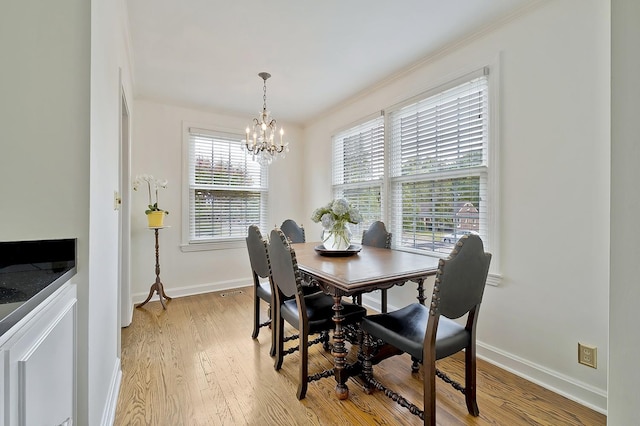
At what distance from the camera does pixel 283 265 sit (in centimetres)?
189

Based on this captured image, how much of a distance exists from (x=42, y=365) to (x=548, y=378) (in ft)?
8.54

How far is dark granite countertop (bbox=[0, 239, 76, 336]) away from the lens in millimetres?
718

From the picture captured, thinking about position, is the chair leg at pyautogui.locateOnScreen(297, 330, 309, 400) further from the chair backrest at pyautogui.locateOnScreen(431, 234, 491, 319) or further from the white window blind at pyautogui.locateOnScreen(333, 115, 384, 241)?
the white window blind at pyautogui.locateOnScreen(333, 115, 384, 241)

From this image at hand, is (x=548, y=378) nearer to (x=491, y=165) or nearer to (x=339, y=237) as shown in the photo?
(x=491, y=165)

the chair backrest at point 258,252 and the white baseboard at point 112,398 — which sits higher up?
the chair backrest at point 258,252

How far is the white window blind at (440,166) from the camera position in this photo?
2.40 metres

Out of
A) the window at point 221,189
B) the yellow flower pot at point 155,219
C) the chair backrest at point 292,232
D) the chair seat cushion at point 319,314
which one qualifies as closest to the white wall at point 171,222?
the window at point 221,189

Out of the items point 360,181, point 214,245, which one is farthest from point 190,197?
point 360,181

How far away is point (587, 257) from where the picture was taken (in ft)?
5.88

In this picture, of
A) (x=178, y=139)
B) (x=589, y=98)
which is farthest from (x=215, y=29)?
(x=589, y=98)

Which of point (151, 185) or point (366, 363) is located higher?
point (151, 185)

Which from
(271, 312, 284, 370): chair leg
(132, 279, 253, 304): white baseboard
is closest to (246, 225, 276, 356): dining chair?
(271, 312, 284, 370): chair leg

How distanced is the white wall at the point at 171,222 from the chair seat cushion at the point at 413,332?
2822 millimetres

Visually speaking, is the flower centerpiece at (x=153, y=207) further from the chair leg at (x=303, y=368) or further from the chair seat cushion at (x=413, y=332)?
the chair seat cushion at (x=413, y=332)
